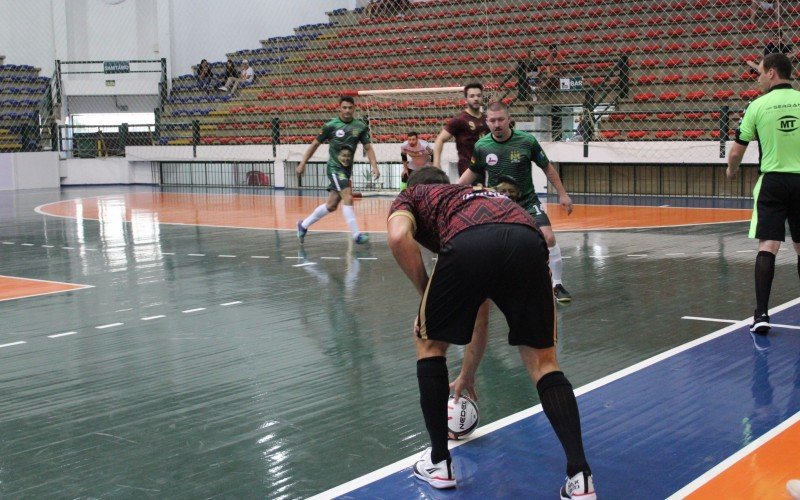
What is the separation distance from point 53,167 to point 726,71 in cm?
2157

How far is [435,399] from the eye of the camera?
368cm

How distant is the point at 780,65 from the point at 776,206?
3.24 ft

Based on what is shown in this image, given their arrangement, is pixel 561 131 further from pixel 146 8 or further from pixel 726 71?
pixel 146 8

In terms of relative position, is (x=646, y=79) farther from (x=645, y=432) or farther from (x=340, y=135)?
(x=645, y=432)

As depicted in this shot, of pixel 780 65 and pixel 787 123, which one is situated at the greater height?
pixel 780 65

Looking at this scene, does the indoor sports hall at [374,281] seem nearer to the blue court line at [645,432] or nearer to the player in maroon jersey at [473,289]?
the blue court line at [645,432]

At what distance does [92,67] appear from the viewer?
112 ft

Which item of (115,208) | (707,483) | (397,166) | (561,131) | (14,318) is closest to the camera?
(707,483)

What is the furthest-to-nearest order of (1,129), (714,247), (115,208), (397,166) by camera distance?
(1,129) < (397,166) < (115,208) < (714,247)

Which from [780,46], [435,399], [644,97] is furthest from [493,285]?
[644,97]

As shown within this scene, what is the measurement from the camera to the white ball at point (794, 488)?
338cm

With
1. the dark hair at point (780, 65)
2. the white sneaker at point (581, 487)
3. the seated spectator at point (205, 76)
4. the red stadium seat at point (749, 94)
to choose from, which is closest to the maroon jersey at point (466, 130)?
the dark hair at point (780, 65)

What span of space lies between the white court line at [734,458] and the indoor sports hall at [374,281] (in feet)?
0.06

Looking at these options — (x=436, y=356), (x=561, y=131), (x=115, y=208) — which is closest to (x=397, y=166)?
(x=561, y=131)
